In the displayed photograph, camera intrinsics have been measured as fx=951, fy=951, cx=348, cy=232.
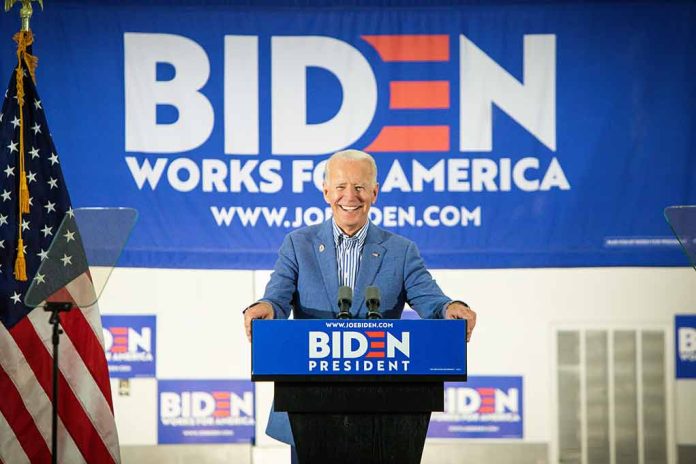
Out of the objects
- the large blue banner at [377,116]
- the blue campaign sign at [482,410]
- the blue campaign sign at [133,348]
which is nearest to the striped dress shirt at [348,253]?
the large blue banner at [377,116]

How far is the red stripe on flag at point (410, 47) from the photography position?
5359 millimetres

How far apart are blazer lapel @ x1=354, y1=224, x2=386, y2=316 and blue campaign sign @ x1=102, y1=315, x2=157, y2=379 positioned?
6.53 ft

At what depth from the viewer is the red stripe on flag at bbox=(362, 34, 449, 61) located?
17.6 ft

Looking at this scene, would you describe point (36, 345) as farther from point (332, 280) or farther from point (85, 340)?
point (332, 280)

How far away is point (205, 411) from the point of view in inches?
212

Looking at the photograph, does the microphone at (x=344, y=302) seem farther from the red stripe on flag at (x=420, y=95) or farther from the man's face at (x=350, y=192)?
the red stripe on flag at (x=420, y=95)

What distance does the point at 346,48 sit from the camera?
5.37m

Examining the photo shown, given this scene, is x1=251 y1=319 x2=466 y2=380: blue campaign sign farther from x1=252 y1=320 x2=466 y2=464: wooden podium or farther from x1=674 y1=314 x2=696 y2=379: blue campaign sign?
x1=674 y1=314 x2=696 y2=379: blue campaign sign

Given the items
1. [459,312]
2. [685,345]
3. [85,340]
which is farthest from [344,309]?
[685,345]

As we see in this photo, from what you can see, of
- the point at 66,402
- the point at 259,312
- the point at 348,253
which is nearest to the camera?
the point at 259,312

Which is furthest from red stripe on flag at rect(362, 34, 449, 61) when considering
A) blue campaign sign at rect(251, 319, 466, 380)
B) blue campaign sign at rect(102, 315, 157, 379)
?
blue campaign sign at rect(251, 319, 466, 380)

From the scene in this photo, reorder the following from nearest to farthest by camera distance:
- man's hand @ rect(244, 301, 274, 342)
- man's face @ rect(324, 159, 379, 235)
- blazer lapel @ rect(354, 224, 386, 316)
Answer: man's hand @ rect(244, 301, 274, 342) < blazer lapel @ rect(354, 224, 386, 316) < man's face @ rect(324, 159, 379, 235)

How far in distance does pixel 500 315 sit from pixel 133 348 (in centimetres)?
207

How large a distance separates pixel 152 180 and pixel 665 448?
3.26 m
